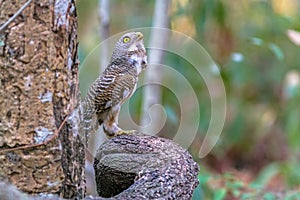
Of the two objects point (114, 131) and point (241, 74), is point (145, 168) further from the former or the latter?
point (241, 74)

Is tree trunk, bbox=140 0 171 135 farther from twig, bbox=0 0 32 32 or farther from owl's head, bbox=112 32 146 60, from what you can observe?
twig, bbox=0 0 32 32

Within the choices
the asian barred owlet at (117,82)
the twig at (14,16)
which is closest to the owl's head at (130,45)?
the asian barred owlet at (117,82)

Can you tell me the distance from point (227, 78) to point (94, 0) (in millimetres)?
967

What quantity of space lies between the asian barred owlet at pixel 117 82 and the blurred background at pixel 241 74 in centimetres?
100

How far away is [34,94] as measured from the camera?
109 centimetres

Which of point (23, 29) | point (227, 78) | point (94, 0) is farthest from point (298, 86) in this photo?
point (23, 29)

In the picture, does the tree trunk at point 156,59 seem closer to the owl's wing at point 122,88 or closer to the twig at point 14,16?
the owl's wing at point 122,88

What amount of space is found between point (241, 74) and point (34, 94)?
242 cm

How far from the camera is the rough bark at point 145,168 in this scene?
1.10 metres

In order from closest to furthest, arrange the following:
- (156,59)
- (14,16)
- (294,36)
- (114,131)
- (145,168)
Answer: (14,16) < (145,168) < (114,131) < (156,59) < (294,36)

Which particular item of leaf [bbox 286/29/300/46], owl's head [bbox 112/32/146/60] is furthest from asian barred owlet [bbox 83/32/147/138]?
leaf [bbox 286/29/300/46]

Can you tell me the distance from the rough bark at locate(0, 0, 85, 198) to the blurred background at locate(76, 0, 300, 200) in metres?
1.17

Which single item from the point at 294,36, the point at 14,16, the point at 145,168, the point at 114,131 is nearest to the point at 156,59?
the point at 294,36

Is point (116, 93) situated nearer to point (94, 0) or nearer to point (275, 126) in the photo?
point (94, 0)
